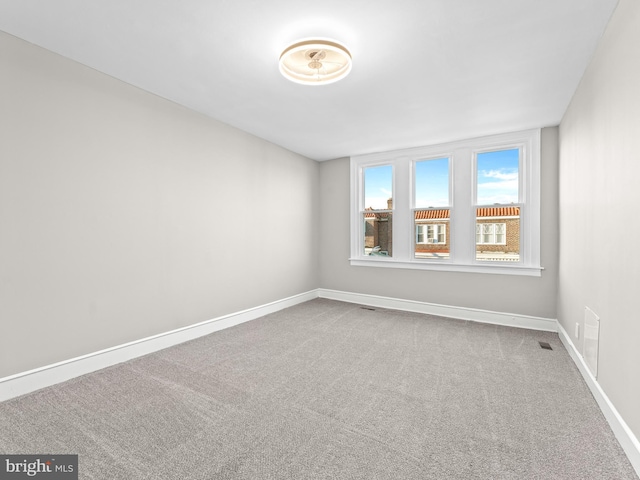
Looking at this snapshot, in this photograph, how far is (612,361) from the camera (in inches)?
74.9

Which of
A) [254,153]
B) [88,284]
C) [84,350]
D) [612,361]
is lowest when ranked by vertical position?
[84,350]

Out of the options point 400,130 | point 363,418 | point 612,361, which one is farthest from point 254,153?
point 612,361

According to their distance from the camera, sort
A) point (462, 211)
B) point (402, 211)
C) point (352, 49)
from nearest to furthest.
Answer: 1. point (352, 49)
2. point (462, 211)
3. point (402, 211)

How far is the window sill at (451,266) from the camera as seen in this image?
3920 mm

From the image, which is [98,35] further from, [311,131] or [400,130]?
[400,130]

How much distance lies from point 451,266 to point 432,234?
0.60 m

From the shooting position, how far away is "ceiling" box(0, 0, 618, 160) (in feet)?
6.13

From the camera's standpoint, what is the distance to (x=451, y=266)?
442 cm

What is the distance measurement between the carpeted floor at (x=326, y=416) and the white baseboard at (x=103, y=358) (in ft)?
0.33

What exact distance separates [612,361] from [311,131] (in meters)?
3.77

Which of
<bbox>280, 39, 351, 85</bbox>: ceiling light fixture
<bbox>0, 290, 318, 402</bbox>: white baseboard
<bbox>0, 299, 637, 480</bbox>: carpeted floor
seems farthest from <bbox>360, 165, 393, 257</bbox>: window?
<bbox>280, 39, 351, 85</bbox>: ceiling light fixture

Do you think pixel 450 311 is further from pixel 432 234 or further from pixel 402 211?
pixel 402 211

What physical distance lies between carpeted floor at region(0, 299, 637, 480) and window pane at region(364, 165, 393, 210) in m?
2.72

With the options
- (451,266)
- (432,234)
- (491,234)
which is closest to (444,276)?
(451,266)
